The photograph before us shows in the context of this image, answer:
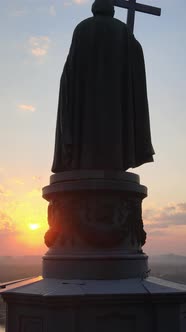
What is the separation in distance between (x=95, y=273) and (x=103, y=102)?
2.88 metres

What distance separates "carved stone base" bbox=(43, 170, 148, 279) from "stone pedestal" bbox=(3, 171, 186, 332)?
0.01 metres

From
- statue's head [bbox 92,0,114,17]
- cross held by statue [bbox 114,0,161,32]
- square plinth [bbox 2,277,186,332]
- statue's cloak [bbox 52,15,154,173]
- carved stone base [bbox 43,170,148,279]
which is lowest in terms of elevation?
square plinth [bbox 2,277,186,332]

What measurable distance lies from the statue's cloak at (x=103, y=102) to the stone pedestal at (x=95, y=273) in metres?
0.55

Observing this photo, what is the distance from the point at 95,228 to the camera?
24.3ft

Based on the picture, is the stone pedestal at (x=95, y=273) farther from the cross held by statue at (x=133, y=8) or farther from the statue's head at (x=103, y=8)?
the cross held by statue at (x=133, y=8)

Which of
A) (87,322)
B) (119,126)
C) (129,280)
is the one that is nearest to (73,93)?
(119,126)

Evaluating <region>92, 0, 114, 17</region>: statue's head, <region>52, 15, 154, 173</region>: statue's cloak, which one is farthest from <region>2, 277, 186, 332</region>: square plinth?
<region>92, 0, 114, 17</region>: statue's head

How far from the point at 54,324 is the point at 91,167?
2.66m

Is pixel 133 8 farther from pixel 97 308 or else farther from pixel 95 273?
pixel 97 308

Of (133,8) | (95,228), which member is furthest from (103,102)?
(133,8)

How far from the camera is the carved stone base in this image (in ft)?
24.0

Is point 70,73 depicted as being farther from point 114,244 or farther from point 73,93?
point 114,244

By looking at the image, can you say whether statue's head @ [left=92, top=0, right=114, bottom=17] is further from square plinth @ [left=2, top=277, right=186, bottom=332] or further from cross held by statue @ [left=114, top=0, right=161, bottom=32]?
square plinth @ [left=2, top=277, right=186, bottom=332]

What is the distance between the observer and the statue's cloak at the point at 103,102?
8.13 metres
